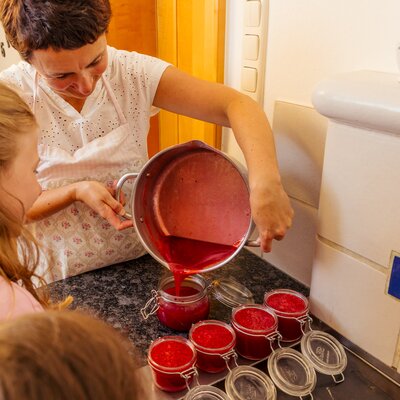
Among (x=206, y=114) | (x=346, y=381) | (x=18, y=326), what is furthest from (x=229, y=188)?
(x=18, y=326)

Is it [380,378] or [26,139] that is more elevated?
[26,139]

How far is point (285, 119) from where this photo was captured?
97 cm

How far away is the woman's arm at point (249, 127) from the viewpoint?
758mm

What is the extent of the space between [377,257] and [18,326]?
1.89 feet

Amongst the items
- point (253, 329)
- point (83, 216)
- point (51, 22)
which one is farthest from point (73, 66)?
point (253, 329)

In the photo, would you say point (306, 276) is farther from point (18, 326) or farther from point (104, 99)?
point (18, 326)

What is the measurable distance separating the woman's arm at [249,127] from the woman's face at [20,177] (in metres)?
0.34

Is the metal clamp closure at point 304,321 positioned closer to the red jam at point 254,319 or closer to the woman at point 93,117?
the red jam at point 254,319

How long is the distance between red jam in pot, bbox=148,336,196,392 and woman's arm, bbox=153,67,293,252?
8.2 inches

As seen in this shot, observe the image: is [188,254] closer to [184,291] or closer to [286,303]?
[184,291]

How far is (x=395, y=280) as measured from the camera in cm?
72

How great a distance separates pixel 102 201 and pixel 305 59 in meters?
0.47

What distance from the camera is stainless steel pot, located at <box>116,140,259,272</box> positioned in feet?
2.97

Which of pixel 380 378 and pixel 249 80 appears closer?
pixel 380 378
